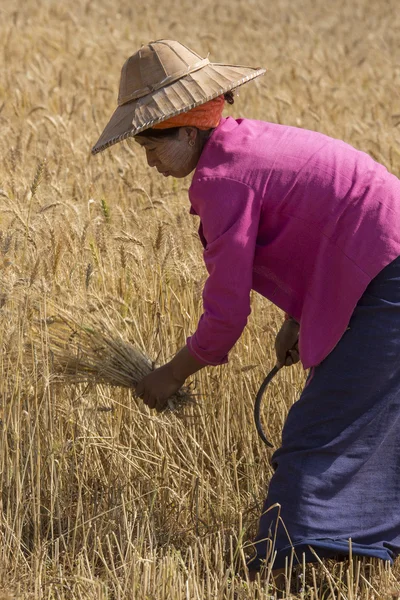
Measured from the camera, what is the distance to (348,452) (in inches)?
88.9

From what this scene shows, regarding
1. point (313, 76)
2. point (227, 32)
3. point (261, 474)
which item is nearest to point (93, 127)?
point (313, 76)

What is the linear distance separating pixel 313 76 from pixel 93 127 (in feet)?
7.91

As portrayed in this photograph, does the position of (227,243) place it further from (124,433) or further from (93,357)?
(124,433)

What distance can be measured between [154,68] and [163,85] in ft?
0.18

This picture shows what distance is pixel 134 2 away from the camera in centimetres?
1317

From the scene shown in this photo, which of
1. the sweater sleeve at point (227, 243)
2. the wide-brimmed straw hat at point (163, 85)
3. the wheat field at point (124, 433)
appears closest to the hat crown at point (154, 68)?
the wide-brimmed straw hat at point (163, 85)

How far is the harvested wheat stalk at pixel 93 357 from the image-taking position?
2.52 meters

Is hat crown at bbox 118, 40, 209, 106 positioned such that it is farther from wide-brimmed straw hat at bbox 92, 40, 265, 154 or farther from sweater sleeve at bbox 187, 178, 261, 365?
sweater sleeve at bbox 187, 178, 261, 365

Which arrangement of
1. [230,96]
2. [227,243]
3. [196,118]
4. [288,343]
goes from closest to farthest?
[227,243] → [196,118] → [230,96] → [288,343]

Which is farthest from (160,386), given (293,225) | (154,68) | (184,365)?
(154,68)

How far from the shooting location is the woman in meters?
2.15

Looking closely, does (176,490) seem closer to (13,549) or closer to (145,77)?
(13,549)

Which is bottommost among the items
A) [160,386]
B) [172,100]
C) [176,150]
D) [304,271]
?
[160,386]

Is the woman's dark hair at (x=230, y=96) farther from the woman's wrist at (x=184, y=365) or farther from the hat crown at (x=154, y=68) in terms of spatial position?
the woman's wrist at (x=184, y=365)
